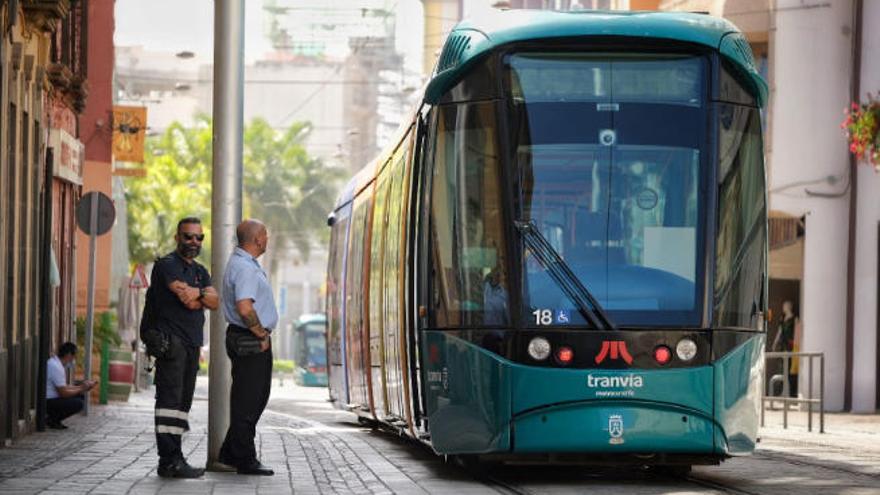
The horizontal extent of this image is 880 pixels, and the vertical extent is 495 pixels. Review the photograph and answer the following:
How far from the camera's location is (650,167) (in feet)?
50.8

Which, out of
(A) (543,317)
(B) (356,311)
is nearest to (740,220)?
(A) (543,317)

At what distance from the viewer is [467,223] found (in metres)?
15.6

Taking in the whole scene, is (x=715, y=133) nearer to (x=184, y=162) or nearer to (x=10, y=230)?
(x=10, y=230)

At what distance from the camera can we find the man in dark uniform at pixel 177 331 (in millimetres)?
15172

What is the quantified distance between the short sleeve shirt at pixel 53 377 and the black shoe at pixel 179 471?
10.6m

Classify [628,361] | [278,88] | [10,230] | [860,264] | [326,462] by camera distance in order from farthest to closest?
1. [278,88]
2. [860,264]
3. [10,230]
4. [326,462]
5. [628,361]

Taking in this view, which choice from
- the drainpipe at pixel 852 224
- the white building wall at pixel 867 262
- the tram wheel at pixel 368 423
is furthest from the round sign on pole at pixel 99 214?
the drainpipe at pixel 852 224

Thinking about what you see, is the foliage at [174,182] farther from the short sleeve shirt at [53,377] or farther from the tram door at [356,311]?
the tram door at [356,311]

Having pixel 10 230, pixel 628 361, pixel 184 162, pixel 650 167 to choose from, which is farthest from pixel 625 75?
pixel 184 162

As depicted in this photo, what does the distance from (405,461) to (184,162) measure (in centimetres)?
7982

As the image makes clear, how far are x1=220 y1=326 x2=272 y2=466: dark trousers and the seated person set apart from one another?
9.89 metres

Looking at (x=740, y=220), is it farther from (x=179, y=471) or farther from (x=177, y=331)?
(x=179, y=471)

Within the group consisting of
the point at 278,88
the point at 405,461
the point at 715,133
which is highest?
the point at 278,88

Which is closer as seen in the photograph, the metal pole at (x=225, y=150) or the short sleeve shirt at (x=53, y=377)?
the metal pole at (x=225, y=150)
